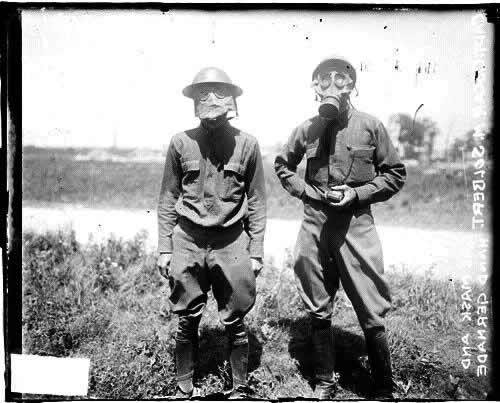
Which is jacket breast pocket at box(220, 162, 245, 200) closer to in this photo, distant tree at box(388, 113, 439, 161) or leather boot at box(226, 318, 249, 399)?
leather boot at box(226, 318, 249, 399)

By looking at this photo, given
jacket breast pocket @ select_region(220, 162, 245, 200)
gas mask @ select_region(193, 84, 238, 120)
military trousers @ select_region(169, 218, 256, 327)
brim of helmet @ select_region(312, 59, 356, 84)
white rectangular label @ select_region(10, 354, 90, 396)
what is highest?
brim of helmet @ select_region(312, 59, 356, 84)

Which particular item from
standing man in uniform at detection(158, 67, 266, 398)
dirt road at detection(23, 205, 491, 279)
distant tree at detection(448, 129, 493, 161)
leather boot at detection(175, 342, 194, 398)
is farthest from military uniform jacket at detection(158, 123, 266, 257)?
dirt road at detection(23, 205, 491, 279)

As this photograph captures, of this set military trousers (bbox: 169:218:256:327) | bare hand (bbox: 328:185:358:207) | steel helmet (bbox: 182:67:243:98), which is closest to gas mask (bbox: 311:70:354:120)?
bare hand (bbox: 328:185:358:207)

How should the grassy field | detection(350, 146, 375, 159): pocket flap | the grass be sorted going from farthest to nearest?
the grassy field
the grass
detection(350, 146, 375, 159): pocket flap

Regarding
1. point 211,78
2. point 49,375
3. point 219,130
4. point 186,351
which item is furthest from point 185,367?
point 211,78

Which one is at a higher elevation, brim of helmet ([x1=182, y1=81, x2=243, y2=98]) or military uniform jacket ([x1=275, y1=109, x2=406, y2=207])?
brim of helmet ([x1=182, y1=81, x2=243, y2=98])

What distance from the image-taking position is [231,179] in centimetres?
371

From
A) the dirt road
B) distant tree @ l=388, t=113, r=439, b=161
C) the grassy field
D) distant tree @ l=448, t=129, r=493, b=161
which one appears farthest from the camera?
the grassy field

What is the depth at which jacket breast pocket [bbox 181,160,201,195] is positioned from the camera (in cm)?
370

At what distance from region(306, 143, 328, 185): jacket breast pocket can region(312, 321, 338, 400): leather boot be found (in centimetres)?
118

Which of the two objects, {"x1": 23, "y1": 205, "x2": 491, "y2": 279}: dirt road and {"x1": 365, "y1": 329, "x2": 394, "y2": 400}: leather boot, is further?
{"x1": 23, "y1": 205, "x2": 491, "y2": 279}: dirt road

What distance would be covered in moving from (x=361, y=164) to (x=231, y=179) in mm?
1034

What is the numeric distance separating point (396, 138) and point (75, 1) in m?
4.44

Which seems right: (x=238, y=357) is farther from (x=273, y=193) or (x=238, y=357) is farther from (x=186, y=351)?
(x=273, y=193)
